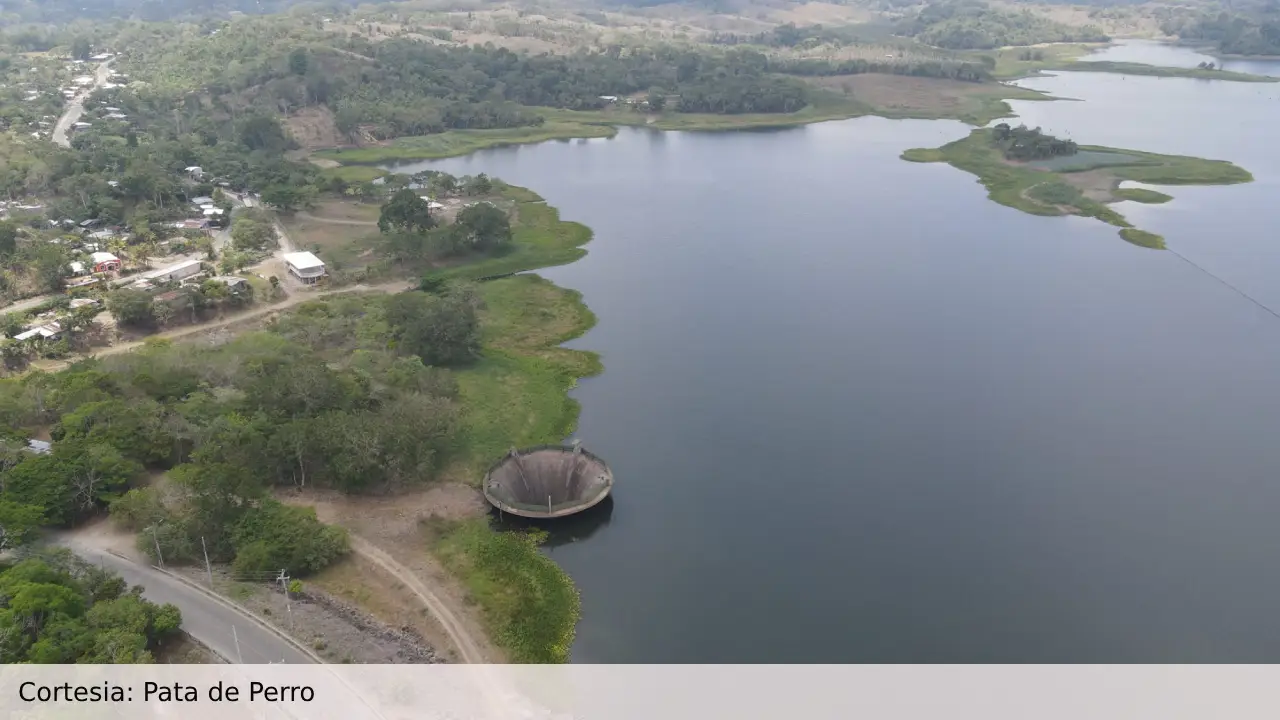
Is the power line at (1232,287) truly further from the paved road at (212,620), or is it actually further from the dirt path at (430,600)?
the paved road at (212,620)

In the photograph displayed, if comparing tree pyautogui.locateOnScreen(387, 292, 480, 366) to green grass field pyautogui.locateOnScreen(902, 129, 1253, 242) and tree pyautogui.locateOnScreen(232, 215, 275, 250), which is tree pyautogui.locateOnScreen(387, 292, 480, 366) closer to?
tree pyautogui.locateOnScreen(232, 215, 275, 250)

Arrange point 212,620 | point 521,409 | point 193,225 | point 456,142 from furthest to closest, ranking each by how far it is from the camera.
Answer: point 456,142 → point 193,225 → point 521,409 → point 212,620

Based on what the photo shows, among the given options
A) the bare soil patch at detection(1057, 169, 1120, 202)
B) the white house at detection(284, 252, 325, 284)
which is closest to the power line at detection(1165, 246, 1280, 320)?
the bare soil patch at detection(1057, 169, 1120, 202)


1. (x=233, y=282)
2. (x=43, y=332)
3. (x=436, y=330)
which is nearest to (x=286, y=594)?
(x=436, y=330)

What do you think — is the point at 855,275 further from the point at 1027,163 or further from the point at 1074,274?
the point at 1027,163

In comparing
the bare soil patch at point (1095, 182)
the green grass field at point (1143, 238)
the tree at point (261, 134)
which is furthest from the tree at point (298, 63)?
the green grass field at point (1143, 238)

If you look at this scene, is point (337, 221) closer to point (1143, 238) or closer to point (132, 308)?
point (132, 308)
